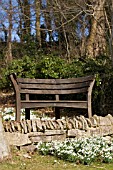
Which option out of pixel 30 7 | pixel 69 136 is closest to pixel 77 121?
pixel 69 136

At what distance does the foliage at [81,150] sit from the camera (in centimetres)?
498

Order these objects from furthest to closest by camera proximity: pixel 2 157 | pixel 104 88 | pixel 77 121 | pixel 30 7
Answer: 1. pixel 30 7
2. pixel 104 88
3. pixel 77 121
4. pixel 2 157

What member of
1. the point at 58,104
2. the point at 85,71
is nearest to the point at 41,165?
the point at 58,104

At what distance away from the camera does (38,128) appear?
5809 millimetres

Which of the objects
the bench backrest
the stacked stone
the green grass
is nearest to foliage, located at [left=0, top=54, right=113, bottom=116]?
the bench backrest

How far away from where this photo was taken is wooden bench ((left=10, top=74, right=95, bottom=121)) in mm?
6949

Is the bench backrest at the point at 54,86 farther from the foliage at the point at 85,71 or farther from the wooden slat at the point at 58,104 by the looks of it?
the foliage at the point at 85,71

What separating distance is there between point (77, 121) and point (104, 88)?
11.7 feet

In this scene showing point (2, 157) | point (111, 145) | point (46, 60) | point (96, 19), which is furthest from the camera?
point (96, 19)

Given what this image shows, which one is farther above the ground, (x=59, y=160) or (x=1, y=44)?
(x=1, y=44)

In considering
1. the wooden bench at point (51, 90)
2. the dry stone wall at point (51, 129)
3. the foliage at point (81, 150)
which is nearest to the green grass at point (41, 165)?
the foliage at point (81, 150)

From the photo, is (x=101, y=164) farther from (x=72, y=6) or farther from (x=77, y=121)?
(x=72, y=6)

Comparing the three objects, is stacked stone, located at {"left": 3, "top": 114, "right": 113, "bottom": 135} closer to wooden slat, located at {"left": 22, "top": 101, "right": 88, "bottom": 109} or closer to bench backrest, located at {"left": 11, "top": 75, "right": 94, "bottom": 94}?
wooden slat, located at {"left": 22, "top": 101, "right": 88, "bottom": 109}

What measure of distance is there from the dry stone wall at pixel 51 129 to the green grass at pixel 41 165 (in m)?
0.49
